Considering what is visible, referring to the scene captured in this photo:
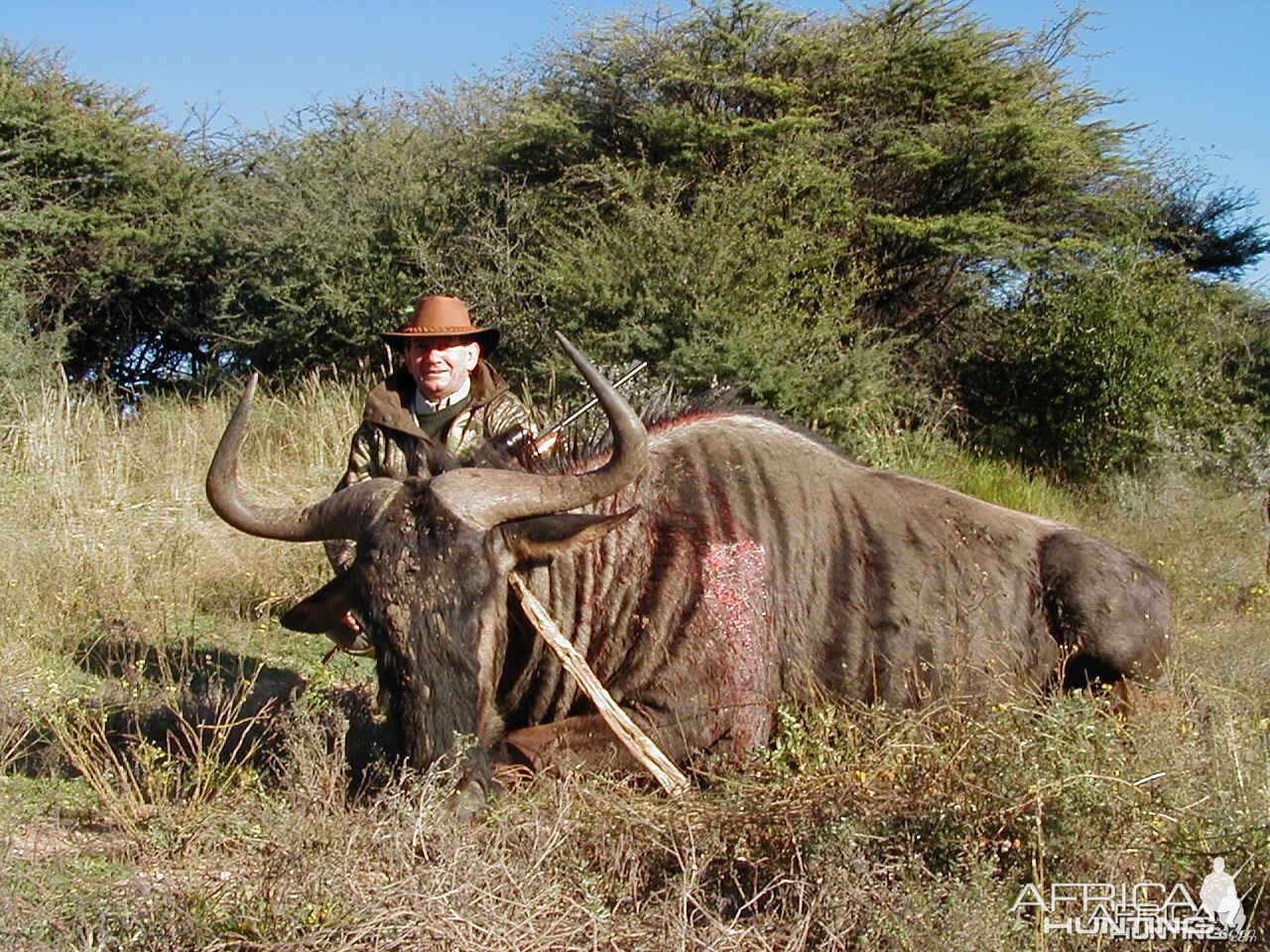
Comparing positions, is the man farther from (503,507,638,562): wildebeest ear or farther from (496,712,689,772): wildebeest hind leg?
(496,712,689,772): wildebeest hind leg

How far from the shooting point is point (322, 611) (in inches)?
173

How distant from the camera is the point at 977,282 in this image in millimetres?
13164

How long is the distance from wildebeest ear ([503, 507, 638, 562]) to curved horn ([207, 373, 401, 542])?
1.36 ft

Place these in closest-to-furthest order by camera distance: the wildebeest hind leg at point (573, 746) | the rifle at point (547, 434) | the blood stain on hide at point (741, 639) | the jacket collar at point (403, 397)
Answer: the wildebeest hind leg at point (573, 746) → the blood stain on hide at point (741, 639) → the rifle at point (547, 434) → the jacket collar at point (403, 397)

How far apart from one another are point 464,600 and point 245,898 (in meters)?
1.14

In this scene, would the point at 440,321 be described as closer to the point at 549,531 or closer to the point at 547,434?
the point at 547,434

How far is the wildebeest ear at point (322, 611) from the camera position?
4.30 m

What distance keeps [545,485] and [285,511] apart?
0.98 meters

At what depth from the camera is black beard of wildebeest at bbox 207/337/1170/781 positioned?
388 centimetres

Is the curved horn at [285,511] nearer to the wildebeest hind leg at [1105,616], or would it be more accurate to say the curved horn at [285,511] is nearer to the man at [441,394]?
the man at [441,394]

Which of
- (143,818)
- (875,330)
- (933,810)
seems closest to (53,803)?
(143,818)

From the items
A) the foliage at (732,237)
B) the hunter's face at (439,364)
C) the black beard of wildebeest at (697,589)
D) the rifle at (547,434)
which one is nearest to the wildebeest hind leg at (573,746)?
the black beard of wildebeest at (697,589)

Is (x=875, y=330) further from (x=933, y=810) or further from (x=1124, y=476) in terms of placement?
(x=933, y=810)

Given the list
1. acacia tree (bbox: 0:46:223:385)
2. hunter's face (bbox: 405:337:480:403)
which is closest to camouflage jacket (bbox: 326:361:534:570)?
hunter's face (bbox: 405:337:480:403)
